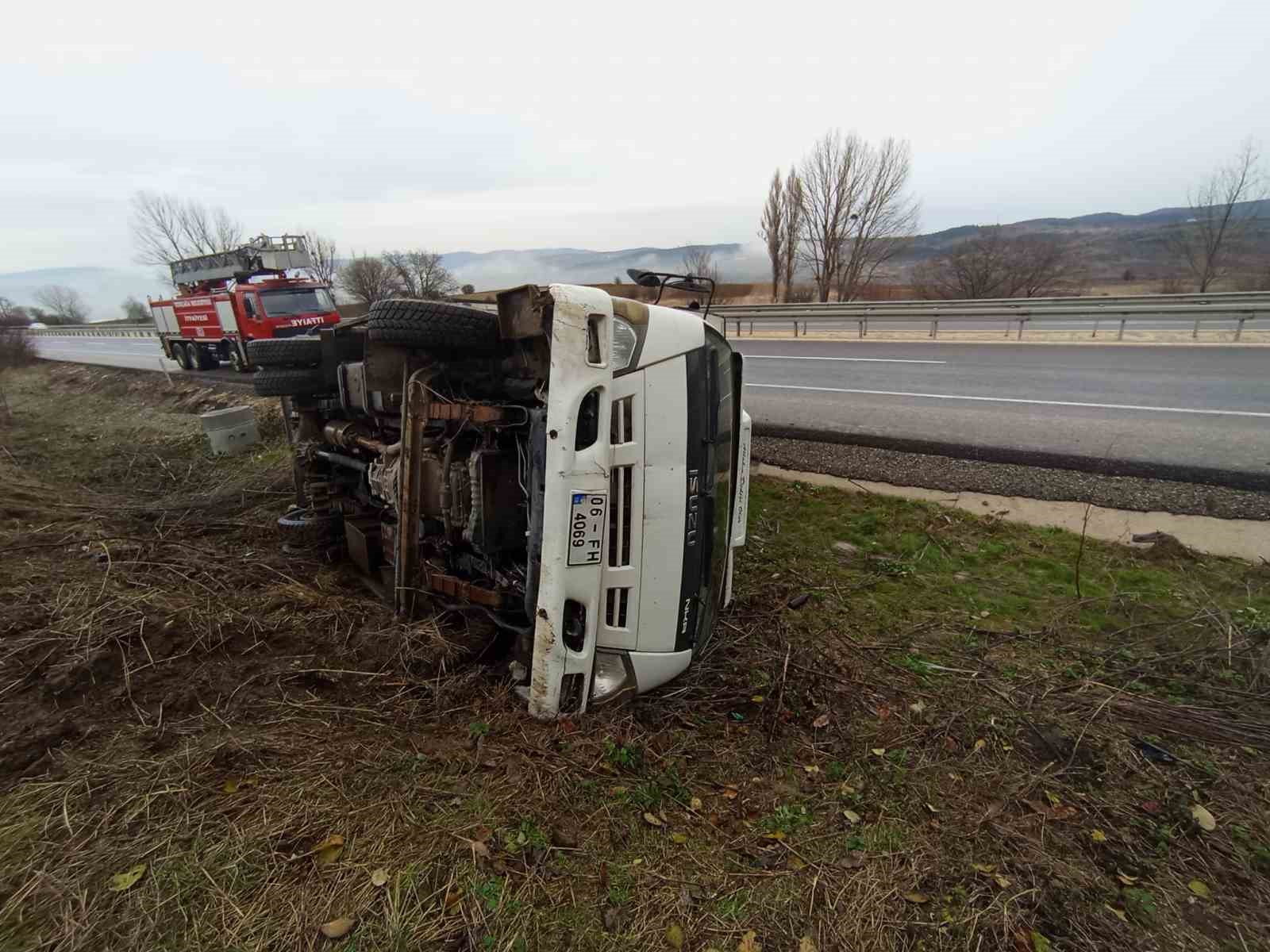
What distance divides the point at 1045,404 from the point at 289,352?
8420 mm

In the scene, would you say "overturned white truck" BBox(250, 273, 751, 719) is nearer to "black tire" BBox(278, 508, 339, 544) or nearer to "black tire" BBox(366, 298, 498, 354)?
"black tire" BBox(366, 298, 498, 354)

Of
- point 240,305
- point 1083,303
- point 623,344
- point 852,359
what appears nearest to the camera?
point 623,344

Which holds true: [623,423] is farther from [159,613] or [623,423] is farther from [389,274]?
[389,274]

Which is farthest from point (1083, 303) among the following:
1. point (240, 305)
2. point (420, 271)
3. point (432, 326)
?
point (420, 271)

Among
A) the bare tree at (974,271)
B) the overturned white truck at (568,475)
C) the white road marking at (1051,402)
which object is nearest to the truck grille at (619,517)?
the overturned white truck at (568,475)

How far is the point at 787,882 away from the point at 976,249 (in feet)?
103

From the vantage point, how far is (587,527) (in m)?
2.35

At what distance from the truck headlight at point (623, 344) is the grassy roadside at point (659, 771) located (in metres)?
1.44

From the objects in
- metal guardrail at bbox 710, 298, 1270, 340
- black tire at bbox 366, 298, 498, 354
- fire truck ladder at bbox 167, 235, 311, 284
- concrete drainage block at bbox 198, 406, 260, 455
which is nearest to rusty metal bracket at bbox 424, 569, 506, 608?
black tire at bbox 366, 298, 498, 354

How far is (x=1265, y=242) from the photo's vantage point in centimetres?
3159

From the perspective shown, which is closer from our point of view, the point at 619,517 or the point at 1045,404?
the point at 619,517

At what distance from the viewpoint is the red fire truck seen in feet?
47.8

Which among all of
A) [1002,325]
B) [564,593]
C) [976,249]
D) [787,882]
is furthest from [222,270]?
[976,249]

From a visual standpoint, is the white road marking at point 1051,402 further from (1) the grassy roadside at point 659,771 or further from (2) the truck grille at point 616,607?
(2) the truck grille at point 616,607
